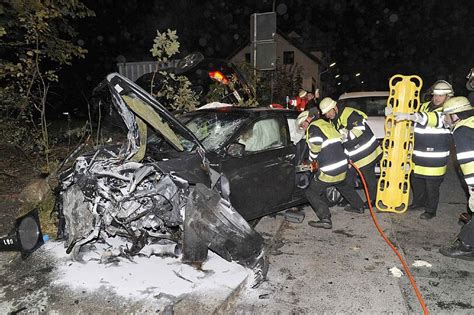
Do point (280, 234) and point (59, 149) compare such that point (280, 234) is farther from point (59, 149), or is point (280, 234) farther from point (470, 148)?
point (59, 149)

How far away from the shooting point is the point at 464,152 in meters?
3.82

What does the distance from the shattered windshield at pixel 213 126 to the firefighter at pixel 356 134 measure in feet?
4.26

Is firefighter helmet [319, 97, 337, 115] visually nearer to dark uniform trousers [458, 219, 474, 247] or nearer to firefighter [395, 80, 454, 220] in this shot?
firefighter [395, 80, 454, 220]

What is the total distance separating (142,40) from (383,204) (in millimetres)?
24816

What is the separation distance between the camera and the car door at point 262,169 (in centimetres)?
407

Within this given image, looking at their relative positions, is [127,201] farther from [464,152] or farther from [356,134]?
[464,152]

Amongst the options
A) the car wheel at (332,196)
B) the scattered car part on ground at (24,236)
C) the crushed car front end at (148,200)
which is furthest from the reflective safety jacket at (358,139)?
the scattered car part on ground at (24,236)

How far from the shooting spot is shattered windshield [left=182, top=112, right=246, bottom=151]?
4250mm

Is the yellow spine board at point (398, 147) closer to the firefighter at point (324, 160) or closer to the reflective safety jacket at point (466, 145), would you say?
the firefighter at point (324, 160)

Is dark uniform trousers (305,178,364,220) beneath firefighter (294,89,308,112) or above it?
beneath

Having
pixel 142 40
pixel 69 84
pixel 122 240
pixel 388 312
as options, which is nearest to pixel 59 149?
pixel 122 240

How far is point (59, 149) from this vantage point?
7117mm

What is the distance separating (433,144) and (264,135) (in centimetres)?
216

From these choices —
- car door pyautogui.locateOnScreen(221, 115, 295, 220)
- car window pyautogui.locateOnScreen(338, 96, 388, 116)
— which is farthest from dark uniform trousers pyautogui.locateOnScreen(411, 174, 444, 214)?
car window pyautogui.locateOnScreen(338, 96, 388, 116)
